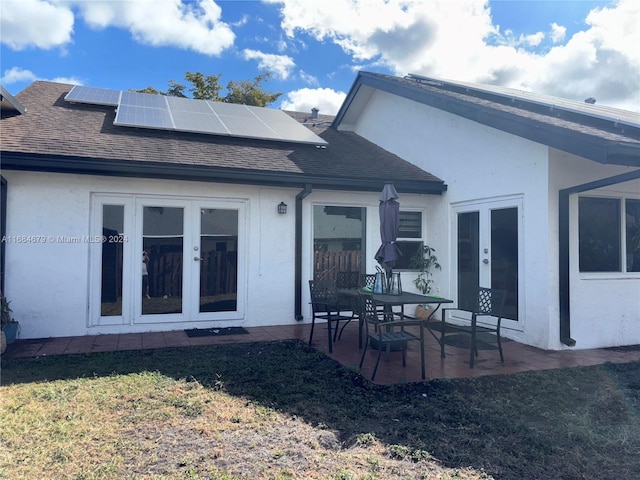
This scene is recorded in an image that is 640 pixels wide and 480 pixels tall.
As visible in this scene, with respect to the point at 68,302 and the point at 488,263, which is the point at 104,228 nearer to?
the point at 68,302

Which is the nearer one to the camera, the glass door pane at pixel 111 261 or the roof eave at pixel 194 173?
the roof eave at pixel 194 173

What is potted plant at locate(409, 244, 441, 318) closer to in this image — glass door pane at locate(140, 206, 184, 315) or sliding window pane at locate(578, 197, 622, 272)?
sliding window pane at locate(578, 197, 622, 272)

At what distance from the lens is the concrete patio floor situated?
5.03 metres

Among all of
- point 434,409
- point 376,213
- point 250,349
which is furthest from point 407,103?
point 434,409

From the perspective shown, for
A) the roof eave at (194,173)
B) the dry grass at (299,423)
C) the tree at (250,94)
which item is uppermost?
the tree at (250,94)

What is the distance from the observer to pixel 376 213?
8.39 meters

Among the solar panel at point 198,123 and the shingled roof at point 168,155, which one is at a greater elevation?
the solar panel at point 198,123

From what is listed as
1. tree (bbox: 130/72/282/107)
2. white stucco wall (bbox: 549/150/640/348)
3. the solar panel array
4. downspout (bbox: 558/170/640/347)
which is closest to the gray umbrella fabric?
white stucco wall (bbox: 549/150/640/348)

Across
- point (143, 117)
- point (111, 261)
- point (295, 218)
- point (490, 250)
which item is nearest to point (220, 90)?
point (143, 117)

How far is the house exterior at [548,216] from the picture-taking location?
5824 millimetres

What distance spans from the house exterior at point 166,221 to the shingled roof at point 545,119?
1.60 m

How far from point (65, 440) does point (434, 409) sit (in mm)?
3047

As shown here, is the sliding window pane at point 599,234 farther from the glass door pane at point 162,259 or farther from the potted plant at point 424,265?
the glass door pane at point 162,259

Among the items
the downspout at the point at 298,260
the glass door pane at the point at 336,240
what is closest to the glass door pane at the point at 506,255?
the glass door pane at the point at 336,240
